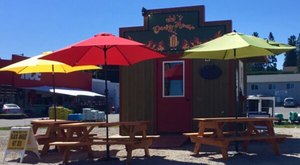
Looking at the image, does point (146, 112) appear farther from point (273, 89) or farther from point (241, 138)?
point (273, 89)

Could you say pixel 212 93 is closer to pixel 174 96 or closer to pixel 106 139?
pixel 174 96

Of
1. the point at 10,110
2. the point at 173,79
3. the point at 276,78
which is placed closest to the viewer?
the point at 173,79

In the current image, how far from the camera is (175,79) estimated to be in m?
13.4

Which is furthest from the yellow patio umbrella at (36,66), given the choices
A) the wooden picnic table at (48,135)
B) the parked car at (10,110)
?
the parked car at (10,110)

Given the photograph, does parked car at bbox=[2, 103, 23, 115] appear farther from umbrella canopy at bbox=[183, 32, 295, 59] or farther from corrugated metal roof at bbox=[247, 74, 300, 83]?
corrugated metal roof at bbox=[247, 74, 300, 83]

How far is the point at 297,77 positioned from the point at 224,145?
6799 centimetres

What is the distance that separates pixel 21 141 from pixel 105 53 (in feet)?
8.67

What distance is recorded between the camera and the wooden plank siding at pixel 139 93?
13469 millimetres

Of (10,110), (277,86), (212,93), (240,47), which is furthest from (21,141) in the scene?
(277,86)

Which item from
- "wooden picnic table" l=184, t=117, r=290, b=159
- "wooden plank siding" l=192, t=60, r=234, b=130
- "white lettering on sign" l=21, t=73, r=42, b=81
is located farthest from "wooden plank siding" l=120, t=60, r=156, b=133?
"white lettering on sign" l=21, t=73, r=42, b=81

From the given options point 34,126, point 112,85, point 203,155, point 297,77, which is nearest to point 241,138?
point 203,155

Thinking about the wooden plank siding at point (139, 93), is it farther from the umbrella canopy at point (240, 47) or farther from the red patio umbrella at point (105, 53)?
the umbrella canopy at point (240, 47)

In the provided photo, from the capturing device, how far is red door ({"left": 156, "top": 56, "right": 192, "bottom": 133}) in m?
13.2

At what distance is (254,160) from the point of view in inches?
355
